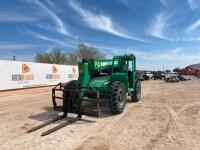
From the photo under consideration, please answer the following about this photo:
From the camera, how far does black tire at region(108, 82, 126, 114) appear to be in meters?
9.09

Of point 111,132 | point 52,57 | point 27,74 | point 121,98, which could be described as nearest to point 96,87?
point 121,98

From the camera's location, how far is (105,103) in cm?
1205

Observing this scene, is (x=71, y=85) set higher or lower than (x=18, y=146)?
higher

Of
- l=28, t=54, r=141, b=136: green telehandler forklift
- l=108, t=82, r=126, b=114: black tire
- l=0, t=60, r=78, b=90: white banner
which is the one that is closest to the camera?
l=28, t=54, r=141, b=136: green telehandler forklift

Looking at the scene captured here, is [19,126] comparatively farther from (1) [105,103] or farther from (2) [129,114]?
(1) [105,103]

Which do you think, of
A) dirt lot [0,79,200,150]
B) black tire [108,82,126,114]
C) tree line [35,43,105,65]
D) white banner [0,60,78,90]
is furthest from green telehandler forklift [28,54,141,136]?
tree line [35,43,105,65]

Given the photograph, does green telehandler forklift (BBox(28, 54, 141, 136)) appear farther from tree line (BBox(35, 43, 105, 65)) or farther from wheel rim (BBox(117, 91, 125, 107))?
tree line (BBox(35, 43, 105, 65))

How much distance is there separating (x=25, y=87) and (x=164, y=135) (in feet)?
58.1

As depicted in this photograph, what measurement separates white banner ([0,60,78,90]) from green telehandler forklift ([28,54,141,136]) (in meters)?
11.3

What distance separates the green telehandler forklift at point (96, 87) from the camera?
8.65m

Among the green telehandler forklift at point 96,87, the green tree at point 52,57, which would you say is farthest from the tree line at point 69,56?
the green telehandler forklift at point 96,87

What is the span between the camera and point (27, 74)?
74.7 ft

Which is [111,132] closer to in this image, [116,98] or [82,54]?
[116,98]

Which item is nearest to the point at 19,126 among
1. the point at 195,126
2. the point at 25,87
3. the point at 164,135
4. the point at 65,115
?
the point at 65,115
